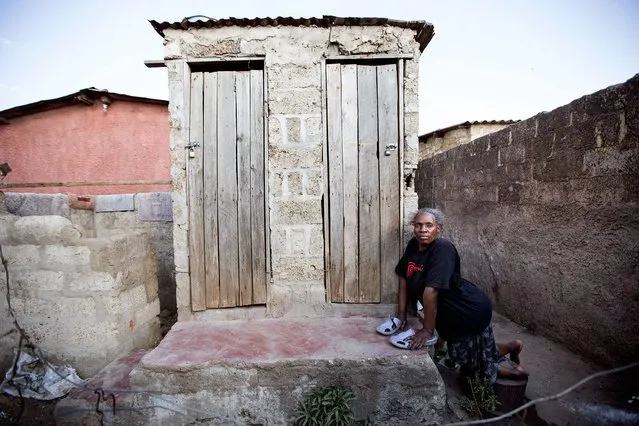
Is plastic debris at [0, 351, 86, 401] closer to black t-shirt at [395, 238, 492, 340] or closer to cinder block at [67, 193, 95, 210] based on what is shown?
cinder block at [67, 193, 95, 210]

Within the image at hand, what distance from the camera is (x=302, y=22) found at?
3.12 metres

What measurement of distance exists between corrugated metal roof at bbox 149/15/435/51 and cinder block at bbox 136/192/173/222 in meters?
2.40

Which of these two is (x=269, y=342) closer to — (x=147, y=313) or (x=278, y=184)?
(x=278, y=184)

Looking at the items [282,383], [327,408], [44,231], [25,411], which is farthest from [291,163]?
[25,411]

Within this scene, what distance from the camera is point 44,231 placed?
293cm

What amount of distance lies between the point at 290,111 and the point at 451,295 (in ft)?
7.29

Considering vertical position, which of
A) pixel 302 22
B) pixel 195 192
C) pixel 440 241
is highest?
pixel 302 22

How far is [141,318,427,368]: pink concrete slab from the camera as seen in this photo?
8.20 ft

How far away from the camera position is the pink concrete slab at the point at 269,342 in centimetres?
250

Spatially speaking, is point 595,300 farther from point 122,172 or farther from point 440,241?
point 122,172

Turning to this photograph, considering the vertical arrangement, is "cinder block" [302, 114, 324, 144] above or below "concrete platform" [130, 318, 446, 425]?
above

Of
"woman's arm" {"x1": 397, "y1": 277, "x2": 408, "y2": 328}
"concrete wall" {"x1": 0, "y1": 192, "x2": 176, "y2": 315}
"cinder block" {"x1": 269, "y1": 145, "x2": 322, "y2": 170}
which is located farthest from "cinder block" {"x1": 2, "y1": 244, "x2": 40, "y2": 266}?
"woman's arm" {"x1": 397, "y1": 277, "x2": 408, "y2": 328}

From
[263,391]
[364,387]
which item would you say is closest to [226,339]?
[263,391]

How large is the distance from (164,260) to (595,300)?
5.25 meters
